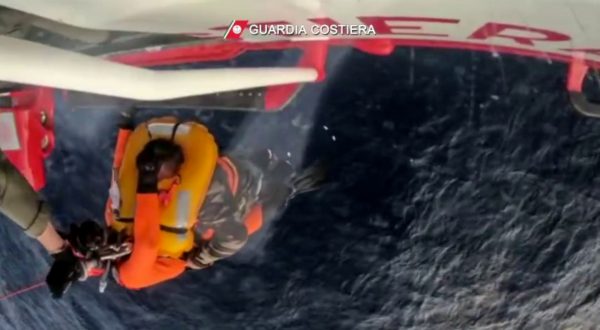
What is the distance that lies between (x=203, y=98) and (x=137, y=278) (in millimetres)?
224

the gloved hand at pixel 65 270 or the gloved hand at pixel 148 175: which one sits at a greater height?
the gloved hand at pixel 148 175

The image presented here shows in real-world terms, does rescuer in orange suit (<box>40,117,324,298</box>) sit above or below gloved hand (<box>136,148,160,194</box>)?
below

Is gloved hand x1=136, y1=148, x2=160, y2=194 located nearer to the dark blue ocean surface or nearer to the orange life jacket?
the orange life jacket

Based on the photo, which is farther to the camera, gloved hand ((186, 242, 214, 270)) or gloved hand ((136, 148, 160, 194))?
gloved hand ((186, 242, 214, 270))

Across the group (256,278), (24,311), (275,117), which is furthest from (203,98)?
(24,311)

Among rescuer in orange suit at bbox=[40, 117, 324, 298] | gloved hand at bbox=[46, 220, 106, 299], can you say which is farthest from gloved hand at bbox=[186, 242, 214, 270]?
gloved hand at bbox=[46, 220, 106, 299]

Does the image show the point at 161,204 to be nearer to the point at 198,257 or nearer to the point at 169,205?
the point at 169,205

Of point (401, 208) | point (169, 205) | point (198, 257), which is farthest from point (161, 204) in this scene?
point (401, 208)

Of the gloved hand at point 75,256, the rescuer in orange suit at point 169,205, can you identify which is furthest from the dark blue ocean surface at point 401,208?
the gloved hand at point 75,256

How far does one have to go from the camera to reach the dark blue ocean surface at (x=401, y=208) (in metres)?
0.92

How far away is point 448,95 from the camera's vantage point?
3.04ft

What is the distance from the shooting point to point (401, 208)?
3.49ft

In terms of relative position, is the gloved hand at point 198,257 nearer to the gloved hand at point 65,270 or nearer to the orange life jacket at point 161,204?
the orange life jacket at point 161,204

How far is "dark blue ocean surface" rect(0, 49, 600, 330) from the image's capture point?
919mm
